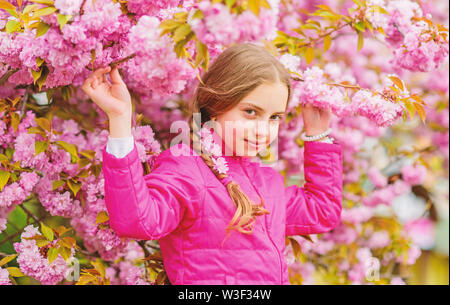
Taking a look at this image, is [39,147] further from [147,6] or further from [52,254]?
[147,6]

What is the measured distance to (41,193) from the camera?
1844 mm

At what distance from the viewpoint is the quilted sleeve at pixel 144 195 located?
1262 millimetres

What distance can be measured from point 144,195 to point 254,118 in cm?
46

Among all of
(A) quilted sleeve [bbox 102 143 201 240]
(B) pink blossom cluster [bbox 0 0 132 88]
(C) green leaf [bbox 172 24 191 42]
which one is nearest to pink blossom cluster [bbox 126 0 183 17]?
(B) pink blossom cluster [bbox 0 0 132 88]

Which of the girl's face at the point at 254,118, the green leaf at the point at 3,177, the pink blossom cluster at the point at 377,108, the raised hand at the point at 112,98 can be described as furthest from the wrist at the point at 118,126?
the pink blossom cluster at the point at 377,108

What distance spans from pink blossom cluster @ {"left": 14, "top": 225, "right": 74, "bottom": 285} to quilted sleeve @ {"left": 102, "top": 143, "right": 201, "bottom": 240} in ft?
1.75

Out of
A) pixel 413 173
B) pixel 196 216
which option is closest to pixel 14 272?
pixel 196 216

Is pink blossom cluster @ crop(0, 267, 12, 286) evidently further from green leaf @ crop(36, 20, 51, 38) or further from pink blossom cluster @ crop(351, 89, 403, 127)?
pink blossom cluster @ crop(351, 89, 403, 127)

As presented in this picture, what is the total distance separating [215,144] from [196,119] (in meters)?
0.17

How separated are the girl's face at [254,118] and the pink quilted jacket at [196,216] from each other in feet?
0.39

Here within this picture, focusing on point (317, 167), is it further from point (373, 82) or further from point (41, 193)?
point (373, 82)

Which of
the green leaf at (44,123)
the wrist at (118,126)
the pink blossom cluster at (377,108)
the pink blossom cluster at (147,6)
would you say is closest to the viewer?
the wrist at (118,126)

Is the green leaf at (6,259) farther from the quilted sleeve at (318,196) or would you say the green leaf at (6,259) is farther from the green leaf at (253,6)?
the green leaf at (253,6)
